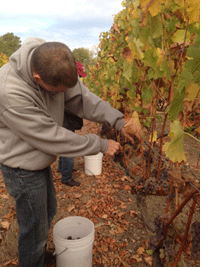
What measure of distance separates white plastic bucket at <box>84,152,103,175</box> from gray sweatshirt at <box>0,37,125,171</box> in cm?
216

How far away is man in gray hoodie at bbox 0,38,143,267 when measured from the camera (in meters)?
1.43

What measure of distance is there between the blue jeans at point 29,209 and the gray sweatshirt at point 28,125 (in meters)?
0.11

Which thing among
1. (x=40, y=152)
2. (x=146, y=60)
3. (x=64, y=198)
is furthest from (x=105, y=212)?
(x=146, y=60)

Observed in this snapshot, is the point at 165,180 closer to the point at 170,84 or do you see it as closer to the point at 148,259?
the point at 148,259

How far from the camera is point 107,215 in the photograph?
2.99 m

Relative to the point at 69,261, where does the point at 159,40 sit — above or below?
above

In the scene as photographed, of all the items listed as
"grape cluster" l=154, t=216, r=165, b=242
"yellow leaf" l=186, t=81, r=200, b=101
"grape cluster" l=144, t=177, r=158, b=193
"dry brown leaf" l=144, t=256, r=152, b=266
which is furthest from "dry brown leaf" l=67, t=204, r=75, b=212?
"yellow leaf" l=186, t=81, r=200, b=101

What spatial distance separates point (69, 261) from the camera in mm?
1898

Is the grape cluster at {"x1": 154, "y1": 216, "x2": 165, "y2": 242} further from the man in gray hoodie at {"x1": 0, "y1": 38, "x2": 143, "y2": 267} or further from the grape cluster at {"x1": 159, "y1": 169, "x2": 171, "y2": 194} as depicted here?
the man in gray hoodie at {"x1": 0, "y1": 38, "x2": 143, "y2": 267}

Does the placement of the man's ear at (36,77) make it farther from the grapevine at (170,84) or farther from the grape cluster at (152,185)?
the grape cluster at (152,185)

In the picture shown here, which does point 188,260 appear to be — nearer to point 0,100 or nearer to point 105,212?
point 105,212

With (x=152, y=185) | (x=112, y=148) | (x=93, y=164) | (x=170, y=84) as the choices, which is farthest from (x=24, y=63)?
(x=93, y=164)

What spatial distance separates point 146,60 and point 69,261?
6.09 feet

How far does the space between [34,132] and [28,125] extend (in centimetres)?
6
